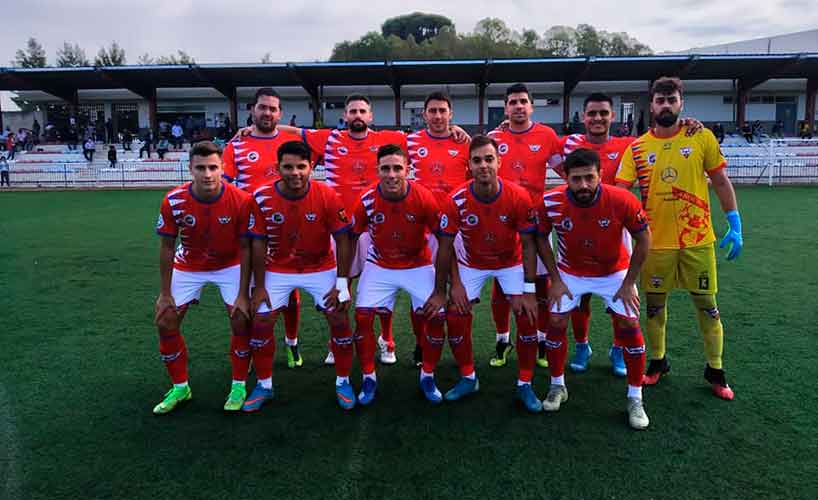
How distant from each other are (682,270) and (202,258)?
3.55 meters

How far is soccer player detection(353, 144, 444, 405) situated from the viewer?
13.7ft

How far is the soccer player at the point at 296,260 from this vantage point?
409cm

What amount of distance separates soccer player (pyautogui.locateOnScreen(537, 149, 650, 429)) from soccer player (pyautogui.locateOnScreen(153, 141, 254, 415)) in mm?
2164

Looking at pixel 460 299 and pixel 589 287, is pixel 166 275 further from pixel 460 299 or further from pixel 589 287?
pixel 589 287

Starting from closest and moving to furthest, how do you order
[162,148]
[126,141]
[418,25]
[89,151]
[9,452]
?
1. [9,452]
2. [162,148]
3. [89,151]
4. [126,141]
5. [418,25]

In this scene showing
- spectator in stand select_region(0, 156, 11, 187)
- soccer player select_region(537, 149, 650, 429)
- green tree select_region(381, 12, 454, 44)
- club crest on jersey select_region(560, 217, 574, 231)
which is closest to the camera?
soccer player select_region(537, 149, 650, 429)

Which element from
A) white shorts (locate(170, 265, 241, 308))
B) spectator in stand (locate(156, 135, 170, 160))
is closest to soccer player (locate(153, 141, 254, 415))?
white shorts (locate(170, 265, 241, 308))

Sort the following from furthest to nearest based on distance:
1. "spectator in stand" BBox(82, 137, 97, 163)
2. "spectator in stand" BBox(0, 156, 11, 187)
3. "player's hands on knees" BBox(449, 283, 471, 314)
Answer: "spectator in stand" BBox(82, 137, 97, 163), "spectator in stand" BBox(0, 156, 11, 187), "player's hands on knees" BBox(449, 283, 471, 314)

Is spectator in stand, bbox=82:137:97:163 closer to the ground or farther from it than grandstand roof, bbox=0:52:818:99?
closer to the ground

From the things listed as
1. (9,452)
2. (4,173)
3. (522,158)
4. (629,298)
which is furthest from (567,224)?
(4,173)

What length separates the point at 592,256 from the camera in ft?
13.1

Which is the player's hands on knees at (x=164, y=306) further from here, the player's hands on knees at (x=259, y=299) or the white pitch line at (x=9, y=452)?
the white pitch line at (x=9, y=452)

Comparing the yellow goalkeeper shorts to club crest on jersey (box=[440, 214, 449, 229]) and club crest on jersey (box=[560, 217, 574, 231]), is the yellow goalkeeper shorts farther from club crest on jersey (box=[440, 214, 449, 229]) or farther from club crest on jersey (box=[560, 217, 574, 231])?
club crest on jersey (box=[440, 214, 449, 229])

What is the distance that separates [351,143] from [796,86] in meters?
35.8
